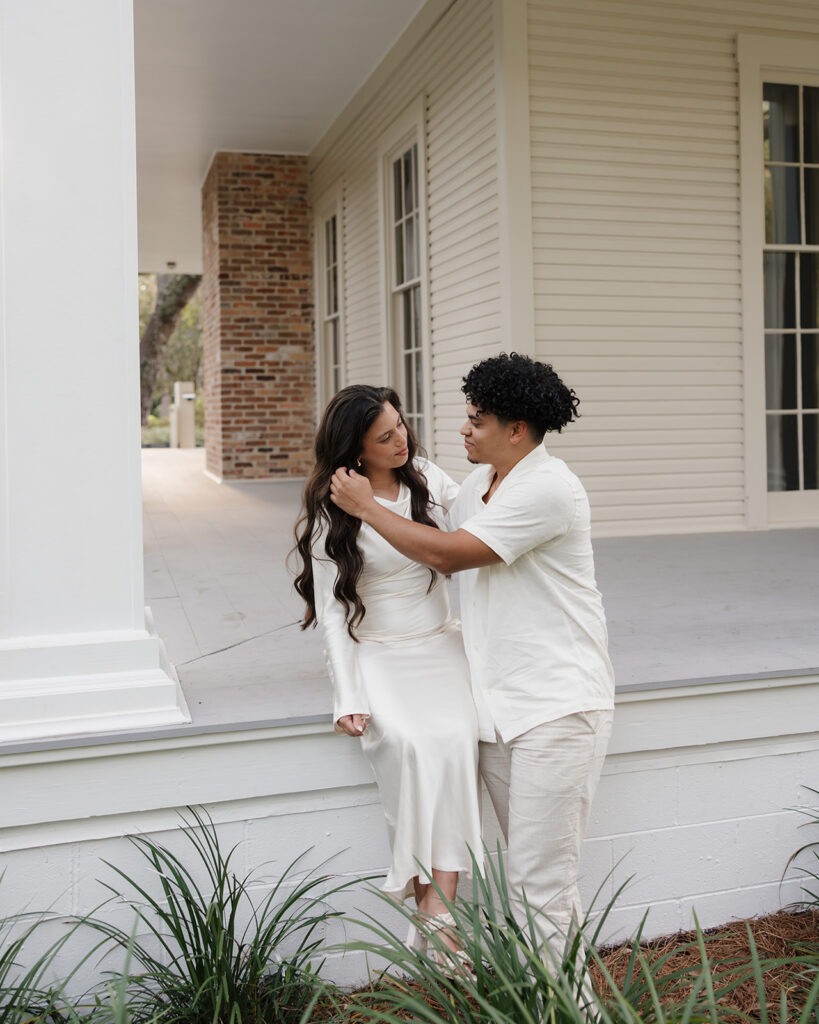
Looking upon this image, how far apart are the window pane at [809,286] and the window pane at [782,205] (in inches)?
6.0

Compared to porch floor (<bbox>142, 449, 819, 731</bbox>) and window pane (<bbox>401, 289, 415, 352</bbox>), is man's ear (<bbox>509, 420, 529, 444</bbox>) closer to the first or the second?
porch floor (<bbox>142, 449, 819, 731</bbox>)

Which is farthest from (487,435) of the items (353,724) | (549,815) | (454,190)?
(454,190)

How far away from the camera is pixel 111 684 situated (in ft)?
8.35

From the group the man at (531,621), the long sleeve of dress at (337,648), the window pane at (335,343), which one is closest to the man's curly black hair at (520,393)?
the man at (531,621)

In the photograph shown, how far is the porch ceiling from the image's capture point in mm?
6984

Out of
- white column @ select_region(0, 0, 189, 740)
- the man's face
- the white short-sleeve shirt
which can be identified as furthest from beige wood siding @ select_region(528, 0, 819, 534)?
white column @ select_region(0, 0, 189, 740)

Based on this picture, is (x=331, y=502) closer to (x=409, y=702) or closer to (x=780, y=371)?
(x=409, y=702)

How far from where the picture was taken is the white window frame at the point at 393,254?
293 inches

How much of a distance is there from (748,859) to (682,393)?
3723mm

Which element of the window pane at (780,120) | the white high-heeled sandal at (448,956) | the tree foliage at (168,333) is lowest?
the white high-heeled sandal at (448,956)

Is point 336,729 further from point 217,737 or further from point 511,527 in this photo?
point 511,527

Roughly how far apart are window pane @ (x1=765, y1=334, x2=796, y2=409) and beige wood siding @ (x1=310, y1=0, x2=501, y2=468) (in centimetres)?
→ 172

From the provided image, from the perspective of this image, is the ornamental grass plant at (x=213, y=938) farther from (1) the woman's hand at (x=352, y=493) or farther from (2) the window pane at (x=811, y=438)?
(2) the window pane at (x=811, y=438)

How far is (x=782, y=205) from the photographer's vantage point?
6.40m
